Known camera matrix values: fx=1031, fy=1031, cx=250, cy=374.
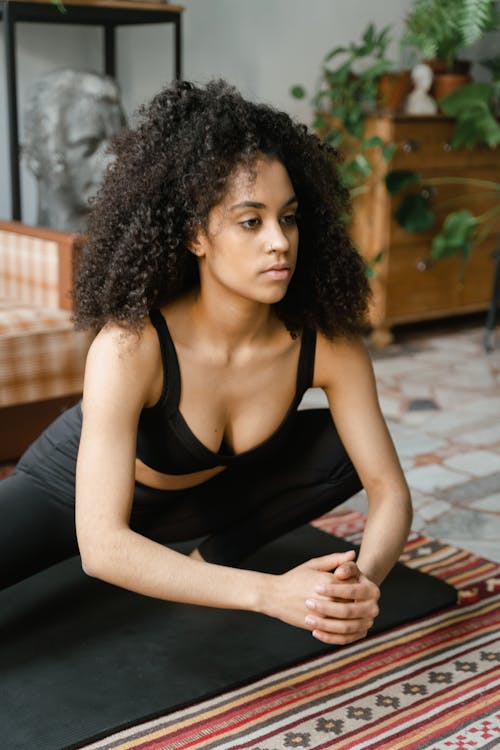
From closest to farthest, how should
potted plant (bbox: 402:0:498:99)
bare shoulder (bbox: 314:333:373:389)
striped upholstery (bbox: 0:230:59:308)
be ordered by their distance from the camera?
bare shoulder (bbox: 314:333:373:389), striped upholstery (bbox: 0:230:59:308), potted plant (bbox: 402:0:498:99)

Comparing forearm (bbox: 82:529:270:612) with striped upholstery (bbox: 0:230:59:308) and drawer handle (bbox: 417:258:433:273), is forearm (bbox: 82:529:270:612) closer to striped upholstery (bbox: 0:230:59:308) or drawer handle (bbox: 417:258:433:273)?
striped upholstery (bbox: 0:230:59:308)

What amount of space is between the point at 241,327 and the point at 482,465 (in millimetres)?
1380

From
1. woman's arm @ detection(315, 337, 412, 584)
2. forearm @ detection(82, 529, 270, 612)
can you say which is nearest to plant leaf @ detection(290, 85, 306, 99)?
woman's arm @ detection(315, 337, 412, 584)

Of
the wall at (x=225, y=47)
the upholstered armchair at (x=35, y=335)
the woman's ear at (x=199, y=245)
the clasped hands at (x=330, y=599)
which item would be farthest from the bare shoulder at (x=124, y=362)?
the wall at (x=225, y=47)

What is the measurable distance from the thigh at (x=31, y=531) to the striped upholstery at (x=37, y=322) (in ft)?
2.58

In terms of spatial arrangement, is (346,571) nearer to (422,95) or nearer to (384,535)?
(384,535)

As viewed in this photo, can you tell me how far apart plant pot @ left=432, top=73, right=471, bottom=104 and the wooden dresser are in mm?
166

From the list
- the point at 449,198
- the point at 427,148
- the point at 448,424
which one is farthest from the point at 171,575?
the point at 449,198

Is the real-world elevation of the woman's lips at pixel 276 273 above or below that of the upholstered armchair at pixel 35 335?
above

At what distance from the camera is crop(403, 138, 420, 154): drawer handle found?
12.8 feet

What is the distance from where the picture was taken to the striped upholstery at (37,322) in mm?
2512

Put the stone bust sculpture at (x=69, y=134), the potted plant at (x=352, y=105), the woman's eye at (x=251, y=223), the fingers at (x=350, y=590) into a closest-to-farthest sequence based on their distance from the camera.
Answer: the fingers at (x=350, y=590) → the woman's eye at (x=251, y=223) → the stone bust sculpture at (x=69, y=134) → the potted plant at (x=352, y=105)

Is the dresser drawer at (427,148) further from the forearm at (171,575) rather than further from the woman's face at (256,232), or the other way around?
the forearm at (171,575)

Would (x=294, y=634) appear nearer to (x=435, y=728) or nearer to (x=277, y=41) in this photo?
(x=435, y=728)
